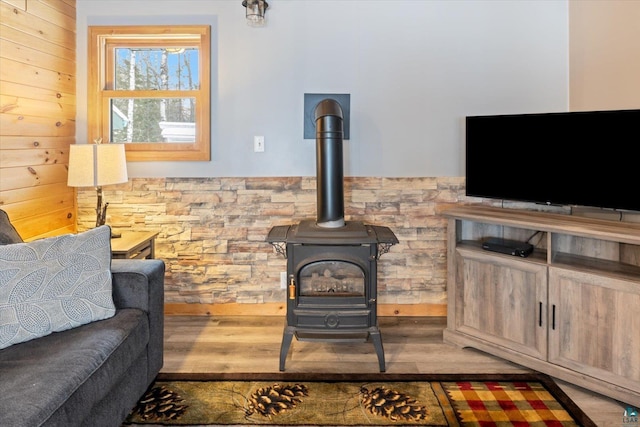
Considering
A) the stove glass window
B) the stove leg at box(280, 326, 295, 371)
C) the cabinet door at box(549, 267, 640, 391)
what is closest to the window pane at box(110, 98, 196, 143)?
the stove glass window

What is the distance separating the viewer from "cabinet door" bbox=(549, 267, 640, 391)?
2.02 meters

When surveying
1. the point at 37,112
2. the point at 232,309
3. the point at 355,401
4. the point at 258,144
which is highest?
the point at 37,112

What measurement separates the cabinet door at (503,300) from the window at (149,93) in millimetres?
1989

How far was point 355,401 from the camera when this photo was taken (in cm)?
209

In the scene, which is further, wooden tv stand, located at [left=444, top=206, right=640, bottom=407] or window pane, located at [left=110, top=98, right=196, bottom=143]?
window pane, located at [left=110, top=98, right=196, bottom=143]

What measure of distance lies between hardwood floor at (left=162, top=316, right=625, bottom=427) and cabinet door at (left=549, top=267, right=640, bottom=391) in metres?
0.15

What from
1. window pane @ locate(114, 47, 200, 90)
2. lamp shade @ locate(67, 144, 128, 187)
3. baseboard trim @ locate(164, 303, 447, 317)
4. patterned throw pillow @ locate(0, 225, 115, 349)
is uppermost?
window pane @ locate(114, 47, 200, 90)

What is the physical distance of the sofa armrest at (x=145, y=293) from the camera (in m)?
2.03

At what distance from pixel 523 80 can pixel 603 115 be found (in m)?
0.92

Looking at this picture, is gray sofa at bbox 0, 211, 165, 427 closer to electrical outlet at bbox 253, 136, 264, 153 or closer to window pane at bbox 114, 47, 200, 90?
electrical outlet at bbox 253, 136, 264, 153

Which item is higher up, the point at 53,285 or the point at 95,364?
the point at 53,285

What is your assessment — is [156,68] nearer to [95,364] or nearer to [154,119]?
[154,119]

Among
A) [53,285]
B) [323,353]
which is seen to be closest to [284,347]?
[323,353]

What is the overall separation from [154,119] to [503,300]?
268 centimetres
